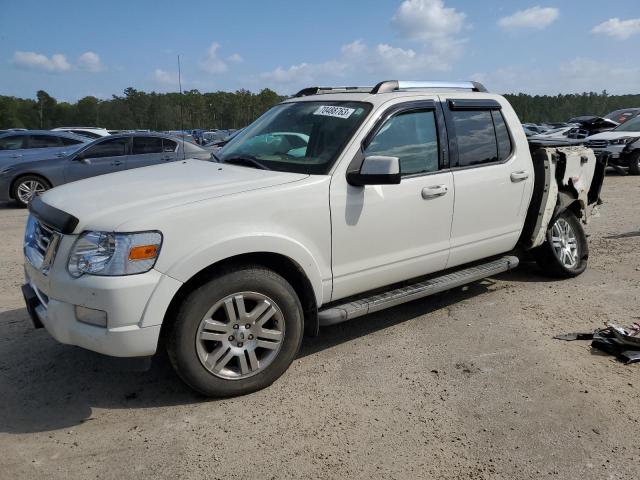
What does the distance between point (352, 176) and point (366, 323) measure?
4.96 ft

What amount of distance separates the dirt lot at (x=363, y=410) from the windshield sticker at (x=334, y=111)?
1.73m

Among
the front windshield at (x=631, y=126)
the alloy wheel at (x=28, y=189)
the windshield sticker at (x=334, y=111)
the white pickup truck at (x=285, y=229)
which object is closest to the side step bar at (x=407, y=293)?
the white pickup truck at (x=285, y=229)

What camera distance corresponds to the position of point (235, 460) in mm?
2711

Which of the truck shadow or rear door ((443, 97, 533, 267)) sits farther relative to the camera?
rear door ((443, 97, 533, 267))

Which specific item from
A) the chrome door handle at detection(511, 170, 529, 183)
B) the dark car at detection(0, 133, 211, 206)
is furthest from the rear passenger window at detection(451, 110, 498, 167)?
the dark car at detection(0, 133, 211, 206)

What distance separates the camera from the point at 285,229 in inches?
130

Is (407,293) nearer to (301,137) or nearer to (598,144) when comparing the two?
(301,137)

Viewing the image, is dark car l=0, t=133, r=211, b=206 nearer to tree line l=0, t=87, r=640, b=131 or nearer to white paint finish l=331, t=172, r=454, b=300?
tree line l=0, t=87, r=640, b=131

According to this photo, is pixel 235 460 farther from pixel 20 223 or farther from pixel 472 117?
pixel 20 223

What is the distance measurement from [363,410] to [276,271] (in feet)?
3.35

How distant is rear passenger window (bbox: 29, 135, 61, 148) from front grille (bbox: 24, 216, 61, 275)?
11.0 meters

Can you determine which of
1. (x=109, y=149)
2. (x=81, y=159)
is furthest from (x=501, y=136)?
(x=81, y=159)

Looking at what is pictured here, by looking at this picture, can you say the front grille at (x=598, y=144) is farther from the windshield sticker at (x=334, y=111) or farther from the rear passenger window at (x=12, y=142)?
the rear passenger window at (x=12, y=142)

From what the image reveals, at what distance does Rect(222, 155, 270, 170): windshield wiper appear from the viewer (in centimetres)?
379
